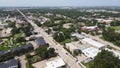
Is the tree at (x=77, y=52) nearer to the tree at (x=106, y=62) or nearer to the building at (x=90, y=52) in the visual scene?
the building at (x=90, y=52)

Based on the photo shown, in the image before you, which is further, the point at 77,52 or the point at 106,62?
the point at 77,52

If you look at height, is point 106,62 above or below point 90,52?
above

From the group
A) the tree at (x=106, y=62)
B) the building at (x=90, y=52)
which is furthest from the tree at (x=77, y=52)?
the tree at (x=106, y=62)

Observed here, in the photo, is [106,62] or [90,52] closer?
[106,62]

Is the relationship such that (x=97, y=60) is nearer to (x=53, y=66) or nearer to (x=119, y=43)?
(x=53, y=66)

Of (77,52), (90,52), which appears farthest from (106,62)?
(77,52)

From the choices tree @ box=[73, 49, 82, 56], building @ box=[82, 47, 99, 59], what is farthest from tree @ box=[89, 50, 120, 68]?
tree @ box=[73, 49, 82, 56]

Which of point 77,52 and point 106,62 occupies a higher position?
point 106,62

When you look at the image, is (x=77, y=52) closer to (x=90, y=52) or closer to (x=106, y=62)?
(x=90, y=52)

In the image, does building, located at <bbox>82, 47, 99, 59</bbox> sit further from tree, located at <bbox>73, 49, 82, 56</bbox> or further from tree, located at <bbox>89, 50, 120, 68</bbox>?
tree, located at <bbox>89, 50, 120, 68</bbox>

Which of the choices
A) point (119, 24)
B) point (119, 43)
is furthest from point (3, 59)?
point (119, 24)

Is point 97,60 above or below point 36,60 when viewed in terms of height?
above
